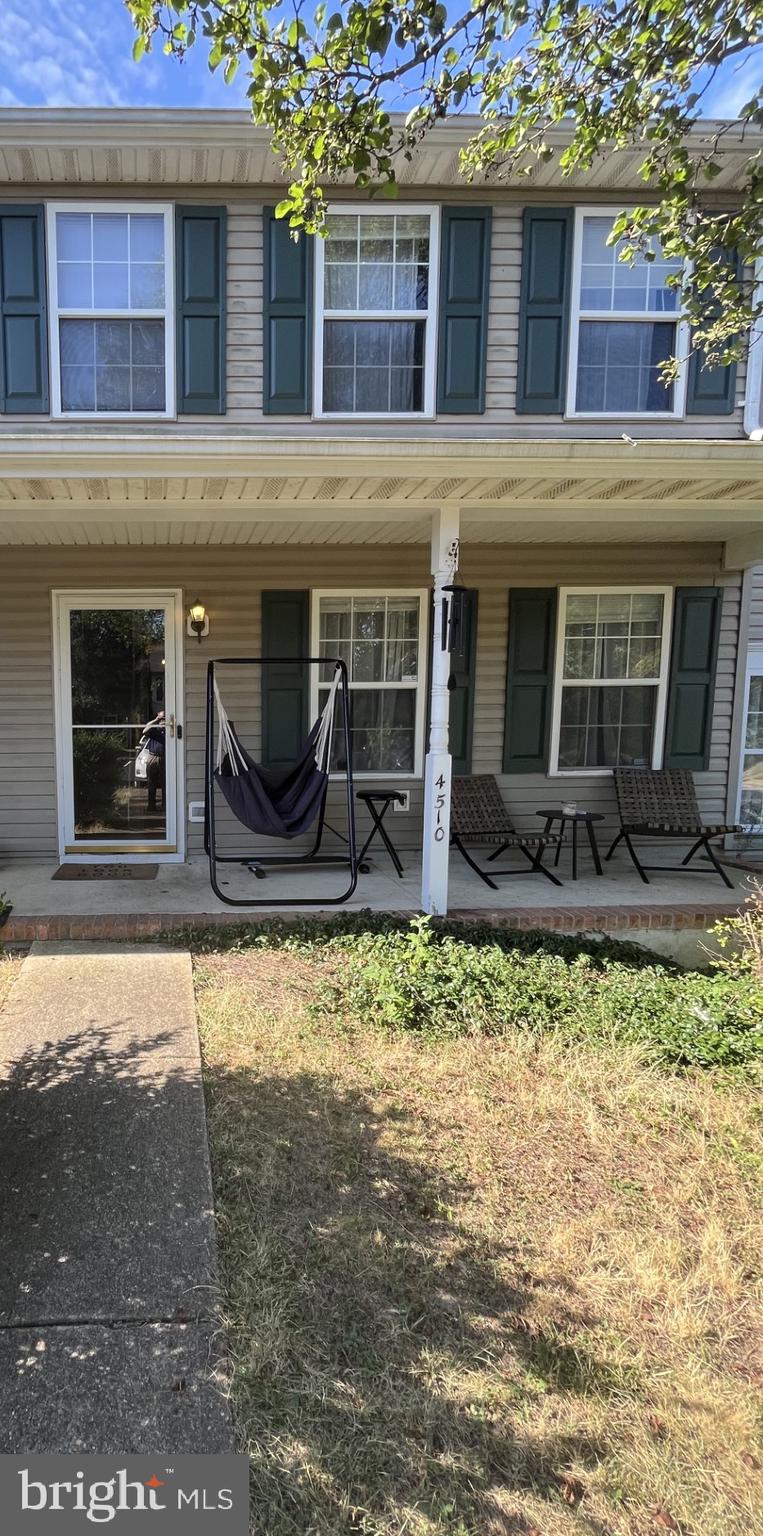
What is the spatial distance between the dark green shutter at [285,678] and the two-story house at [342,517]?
0.05 feet

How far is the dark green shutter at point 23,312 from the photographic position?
492 cm

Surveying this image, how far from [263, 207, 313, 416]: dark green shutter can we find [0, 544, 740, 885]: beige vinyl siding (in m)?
0.98

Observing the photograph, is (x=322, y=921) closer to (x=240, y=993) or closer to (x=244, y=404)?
(x=240, y=993)

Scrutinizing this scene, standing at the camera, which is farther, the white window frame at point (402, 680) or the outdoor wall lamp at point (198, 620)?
the white window frame at point (402, 680)

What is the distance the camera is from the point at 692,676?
5789 millimetres

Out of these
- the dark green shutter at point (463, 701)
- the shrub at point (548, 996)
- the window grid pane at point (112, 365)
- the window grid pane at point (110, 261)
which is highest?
the window grid pane at point (110, 261)

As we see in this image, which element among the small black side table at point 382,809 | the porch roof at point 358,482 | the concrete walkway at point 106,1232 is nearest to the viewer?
the concrete walkway at point 106,1232

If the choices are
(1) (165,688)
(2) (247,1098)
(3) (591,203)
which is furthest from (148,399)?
(2) (247,1098)

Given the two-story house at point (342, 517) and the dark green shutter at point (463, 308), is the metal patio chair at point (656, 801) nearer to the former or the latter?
the two-story house at point (342, 517)

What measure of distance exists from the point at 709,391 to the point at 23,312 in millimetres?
4669

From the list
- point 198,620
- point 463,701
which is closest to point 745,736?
point 463,701

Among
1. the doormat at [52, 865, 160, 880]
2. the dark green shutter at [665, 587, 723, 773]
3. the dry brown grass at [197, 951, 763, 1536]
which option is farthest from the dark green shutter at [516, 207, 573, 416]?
the dry brown grass at [197, 951, 763, 1536]
